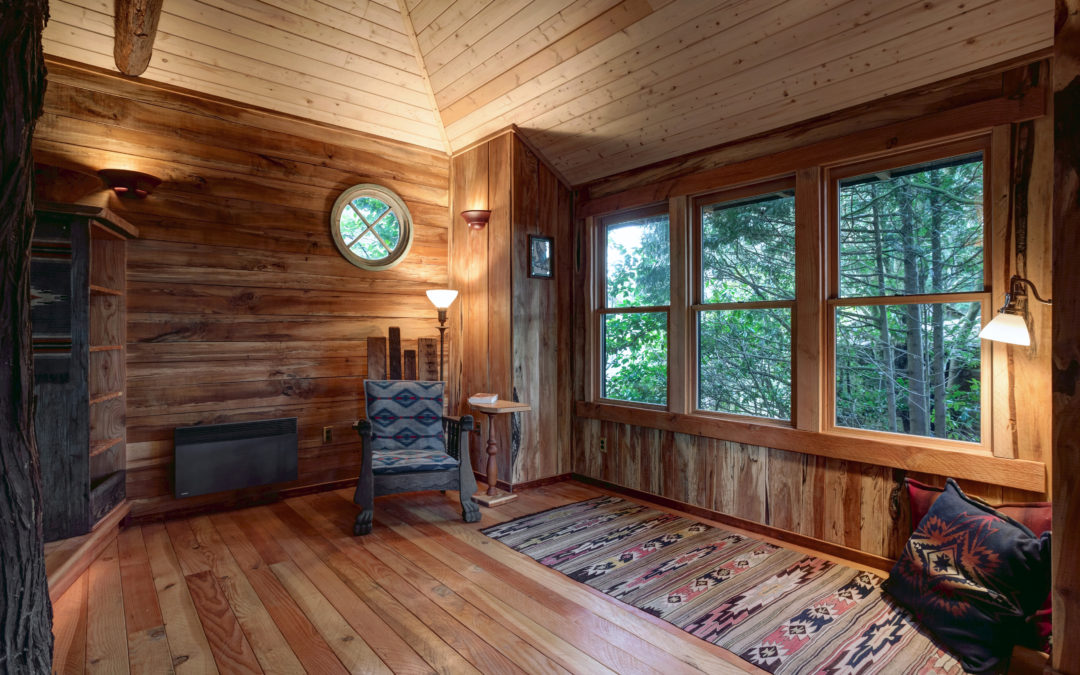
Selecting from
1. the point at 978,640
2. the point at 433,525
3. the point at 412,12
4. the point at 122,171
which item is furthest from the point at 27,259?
the point at 978,640

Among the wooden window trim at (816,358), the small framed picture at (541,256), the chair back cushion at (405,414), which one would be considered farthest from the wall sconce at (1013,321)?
the chair back cushion at (405,414)

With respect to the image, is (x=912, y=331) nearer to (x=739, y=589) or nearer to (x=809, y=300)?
(x=809, y=300)

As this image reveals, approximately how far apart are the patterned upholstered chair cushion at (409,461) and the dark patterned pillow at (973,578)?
2.47 meters

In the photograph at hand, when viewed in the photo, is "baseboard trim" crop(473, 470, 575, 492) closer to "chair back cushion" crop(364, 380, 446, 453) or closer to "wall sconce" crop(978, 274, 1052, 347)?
"chair back cushion" crop(364, 380, 446, 453)

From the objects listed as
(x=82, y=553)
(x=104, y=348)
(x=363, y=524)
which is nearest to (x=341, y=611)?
(x=363, y=524)

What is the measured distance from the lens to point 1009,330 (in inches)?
86.3

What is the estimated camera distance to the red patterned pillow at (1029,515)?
199 centimetres

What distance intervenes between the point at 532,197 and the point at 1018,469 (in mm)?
3335

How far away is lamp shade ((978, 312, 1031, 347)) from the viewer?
217 centimetres

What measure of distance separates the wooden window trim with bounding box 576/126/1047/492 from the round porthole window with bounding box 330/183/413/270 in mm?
1852

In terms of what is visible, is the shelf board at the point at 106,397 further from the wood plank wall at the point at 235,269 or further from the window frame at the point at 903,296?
the window frame at the point at 903,296

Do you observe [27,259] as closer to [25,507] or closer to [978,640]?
[25,507]

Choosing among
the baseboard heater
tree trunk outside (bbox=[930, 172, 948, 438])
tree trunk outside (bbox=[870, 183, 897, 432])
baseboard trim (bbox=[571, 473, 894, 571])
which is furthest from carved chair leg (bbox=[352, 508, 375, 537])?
tree trunk outside (bbox=[930, 172, 948, 438])

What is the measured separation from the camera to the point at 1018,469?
2.39 meters
